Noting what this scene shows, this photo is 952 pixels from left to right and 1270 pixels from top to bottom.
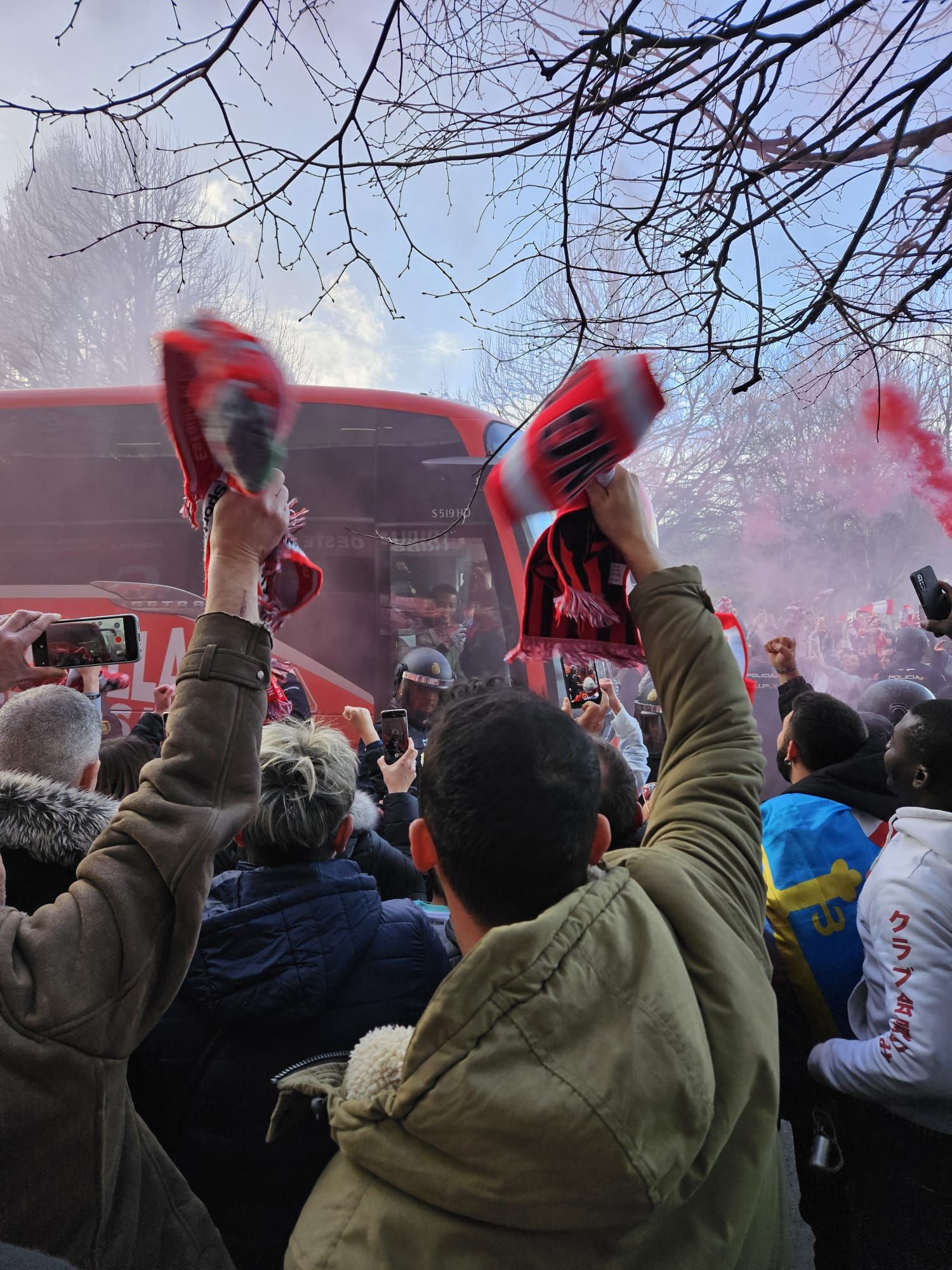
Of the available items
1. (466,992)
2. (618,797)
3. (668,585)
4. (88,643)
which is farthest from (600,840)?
(88,643)

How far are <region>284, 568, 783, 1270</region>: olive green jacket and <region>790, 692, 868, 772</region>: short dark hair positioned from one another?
1.74 meters

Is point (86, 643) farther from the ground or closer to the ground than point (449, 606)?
closer to the ground

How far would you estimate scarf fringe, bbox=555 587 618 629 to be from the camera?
147 centimetres

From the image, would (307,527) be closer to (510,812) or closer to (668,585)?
(668,585)

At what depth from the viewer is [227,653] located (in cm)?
105

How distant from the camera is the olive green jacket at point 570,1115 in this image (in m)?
0.67

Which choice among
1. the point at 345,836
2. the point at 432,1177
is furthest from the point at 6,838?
the point at 432,1177

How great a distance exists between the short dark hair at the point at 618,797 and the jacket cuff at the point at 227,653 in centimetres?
116

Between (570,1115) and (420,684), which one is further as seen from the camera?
(420,684)

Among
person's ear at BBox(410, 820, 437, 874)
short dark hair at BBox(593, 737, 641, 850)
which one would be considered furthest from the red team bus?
person's ear at BBox(410, 820, 437, 874)

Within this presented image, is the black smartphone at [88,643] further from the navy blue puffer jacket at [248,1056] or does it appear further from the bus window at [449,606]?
the bus window at [449,606]

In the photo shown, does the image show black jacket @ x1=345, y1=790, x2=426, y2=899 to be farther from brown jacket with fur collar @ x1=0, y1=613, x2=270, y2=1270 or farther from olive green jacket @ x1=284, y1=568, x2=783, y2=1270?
olive green jacket @ x1=284, y1=568, x2=783, y2=1270

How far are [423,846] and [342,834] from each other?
0.81 m

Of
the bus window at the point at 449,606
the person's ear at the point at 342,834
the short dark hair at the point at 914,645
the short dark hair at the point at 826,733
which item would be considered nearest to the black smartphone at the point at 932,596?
the short dark hair at the point at 826,733
